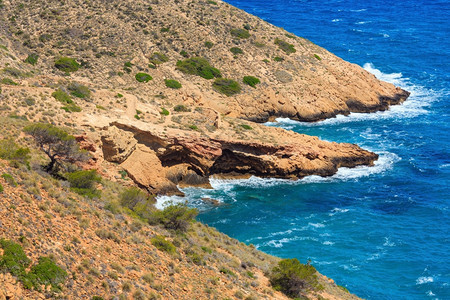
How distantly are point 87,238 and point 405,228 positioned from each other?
34.0 m

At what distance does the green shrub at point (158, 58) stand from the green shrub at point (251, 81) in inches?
463

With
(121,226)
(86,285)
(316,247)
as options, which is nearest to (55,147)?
(121,226)

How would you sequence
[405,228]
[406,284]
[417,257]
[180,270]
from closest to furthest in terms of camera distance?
[180,270]
[406,284]
[417,257]
[405,228]

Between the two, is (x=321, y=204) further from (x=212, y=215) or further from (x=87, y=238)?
(x=87, y=238)

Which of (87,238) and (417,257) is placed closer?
(87,238)

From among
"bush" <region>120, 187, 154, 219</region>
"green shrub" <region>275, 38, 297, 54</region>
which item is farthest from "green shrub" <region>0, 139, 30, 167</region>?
"green shrub" <region>275, 38, 297, 54</region>

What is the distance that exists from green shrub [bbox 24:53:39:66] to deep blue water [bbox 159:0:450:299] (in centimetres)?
3012

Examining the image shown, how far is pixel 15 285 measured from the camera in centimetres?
2264

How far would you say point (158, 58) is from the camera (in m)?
81.0

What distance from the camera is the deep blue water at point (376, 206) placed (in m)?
46.4

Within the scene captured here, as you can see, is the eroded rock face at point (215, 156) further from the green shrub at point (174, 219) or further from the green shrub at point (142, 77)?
the green shrub at point (142, 77)

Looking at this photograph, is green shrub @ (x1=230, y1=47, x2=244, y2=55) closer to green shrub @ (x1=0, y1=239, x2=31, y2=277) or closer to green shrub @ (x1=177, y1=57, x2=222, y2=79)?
green shrub @ (x1=177, y1=57, x2=222, y2=79)

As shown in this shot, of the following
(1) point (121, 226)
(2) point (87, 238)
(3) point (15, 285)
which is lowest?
(3) point (15, 285)

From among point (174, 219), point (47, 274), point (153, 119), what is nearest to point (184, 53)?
point (153, 119)
